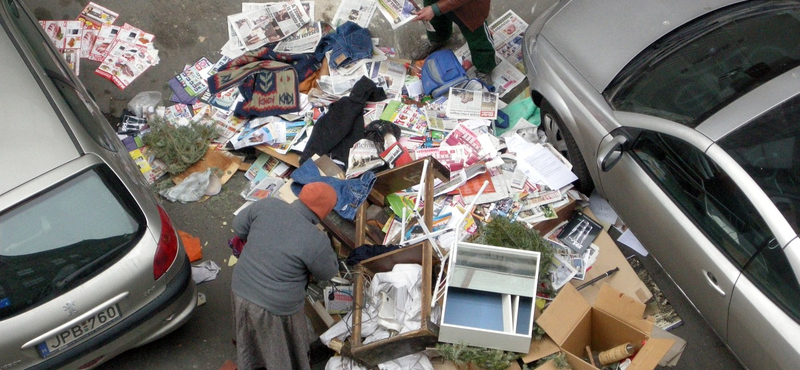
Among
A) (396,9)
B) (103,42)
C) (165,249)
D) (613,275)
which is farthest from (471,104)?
(103,42)

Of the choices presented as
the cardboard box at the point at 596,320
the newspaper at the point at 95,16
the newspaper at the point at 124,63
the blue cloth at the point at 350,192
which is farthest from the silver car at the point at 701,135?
the newspaper at the point at 95,16

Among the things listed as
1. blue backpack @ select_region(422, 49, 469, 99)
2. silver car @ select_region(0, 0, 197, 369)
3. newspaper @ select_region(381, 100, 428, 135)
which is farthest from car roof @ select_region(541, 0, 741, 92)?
silver car @ select_region(0, 0, 197, 369)

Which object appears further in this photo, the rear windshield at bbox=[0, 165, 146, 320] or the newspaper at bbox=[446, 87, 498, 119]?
the newspaper at bbox=[446, 87, 498, 119]

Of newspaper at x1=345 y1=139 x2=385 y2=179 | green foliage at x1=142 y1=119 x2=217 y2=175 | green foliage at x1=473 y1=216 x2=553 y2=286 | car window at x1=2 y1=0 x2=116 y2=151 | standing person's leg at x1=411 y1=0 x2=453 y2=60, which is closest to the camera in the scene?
car window at x1=2 y1=0 x2=116 y2=151

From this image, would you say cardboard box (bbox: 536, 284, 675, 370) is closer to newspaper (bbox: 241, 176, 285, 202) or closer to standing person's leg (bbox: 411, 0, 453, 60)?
newspaper (bbox: 241, 176, 285, 202)

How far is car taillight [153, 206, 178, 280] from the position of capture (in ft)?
12.7

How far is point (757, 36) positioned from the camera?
4105mm

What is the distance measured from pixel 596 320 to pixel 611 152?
106cm

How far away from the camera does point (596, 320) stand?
4.11 meters

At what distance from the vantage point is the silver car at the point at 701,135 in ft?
11.7

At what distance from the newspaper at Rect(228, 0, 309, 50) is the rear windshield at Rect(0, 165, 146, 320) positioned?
259 cm

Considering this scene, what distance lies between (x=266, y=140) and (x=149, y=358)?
6.11 ft

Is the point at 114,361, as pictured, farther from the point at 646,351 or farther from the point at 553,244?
the point at 646,351

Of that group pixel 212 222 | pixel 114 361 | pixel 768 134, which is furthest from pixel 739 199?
pixel 114 361
